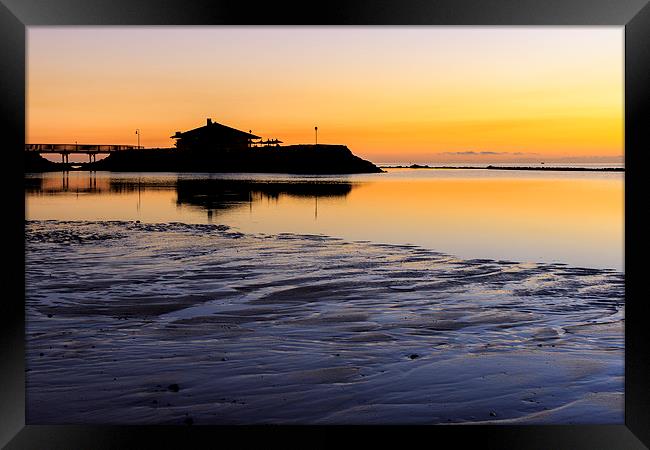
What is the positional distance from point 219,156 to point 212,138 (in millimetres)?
1611

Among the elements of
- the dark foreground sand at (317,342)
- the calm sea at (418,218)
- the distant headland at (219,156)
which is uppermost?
the distant headland at (219,156)

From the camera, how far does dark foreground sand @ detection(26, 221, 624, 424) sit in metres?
3.70

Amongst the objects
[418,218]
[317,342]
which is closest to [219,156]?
[418,218]

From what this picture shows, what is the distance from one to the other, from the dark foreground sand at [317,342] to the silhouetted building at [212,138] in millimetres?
53740

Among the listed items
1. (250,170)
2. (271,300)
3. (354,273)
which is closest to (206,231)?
(354,273)

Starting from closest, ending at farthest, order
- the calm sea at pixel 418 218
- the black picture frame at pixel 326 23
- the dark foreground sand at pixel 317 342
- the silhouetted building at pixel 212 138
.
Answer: the black picture frame at pixel 326 23 < the dark foreground sand at pixel 317 342 < the calm sea at pixel 418 218 < the silhouetted building at pixel 212 138

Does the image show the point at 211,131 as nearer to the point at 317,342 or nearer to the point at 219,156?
the point at 219,156

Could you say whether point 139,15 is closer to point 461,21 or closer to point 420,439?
point 461,21

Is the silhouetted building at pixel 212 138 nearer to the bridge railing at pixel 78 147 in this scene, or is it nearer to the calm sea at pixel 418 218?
the bridge railing at pixel 78 147

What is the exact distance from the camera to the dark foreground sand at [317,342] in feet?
12.1

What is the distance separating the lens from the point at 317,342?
5066mm

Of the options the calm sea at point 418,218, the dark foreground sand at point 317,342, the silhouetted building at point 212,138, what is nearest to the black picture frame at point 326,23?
the dark foreground sand at point 317,342

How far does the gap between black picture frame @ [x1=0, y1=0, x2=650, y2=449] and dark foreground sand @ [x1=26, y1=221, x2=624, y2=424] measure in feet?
1.17
